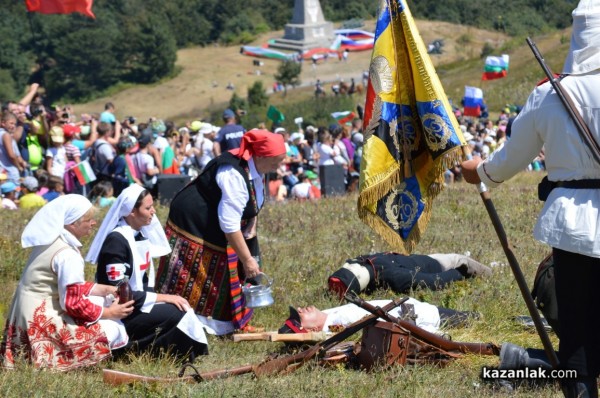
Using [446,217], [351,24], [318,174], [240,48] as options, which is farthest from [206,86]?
[446,217]

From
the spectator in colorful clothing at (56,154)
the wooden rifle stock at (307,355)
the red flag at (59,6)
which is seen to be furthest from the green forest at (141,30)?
the wooden rifle stock at (307,355)

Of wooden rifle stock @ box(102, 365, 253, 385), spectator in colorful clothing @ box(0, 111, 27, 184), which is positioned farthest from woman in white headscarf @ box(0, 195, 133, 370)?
spectator in colorful clothing @ box(0, 111, 27, 184)

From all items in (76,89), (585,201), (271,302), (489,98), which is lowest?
(76,89)

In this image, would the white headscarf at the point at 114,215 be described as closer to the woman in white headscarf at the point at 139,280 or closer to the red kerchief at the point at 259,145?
the woman in white headscarf at the point at 139,280

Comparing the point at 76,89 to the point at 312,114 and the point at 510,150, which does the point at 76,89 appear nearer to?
the point at 312,114

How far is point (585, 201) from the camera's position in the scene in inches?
171

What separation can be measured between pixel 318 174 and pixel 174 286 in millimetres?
9165

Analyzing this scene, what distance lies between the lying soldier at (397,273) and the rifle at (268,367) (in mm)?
1614

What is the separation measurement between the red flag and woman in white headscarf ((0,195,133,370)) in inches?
383

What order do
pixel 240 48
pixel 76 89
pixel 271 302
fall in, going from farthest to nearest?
pixel 240 48, pixel 76 89, pixel 271 302

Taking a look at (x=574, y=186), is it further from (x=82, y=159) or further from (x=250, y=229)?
(x=82, y=159)

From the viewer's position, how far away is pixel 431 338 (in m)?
5.86

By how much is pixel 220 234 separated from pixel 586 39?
131 inches

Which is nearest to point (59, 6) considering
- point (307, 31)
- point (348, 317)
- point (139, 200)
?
point (139, 200)
